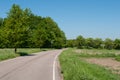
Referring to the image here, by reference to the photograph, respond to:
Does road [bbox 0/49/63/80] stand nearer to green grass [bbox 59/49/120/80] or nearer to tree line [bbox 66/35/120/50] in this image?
green grass [bbox 59/49/120/80]

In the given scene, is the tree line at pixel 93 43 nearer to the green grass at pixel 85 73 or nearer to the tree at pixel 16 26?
the tree at pixel 16 26

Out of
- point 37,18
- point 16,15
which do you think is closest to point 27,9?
point 16,15

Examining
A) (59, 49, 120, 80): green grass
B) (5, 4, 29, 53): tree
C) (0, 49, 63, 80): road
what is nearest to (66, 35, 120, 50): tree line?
(5, 4, 29, 53): tree

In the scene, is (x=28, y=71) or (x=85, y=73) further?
(x=28, y=71)

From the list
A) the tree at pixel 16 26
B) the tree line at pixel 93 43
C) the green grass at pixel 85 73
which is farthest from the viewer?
the tree line at pixel 93 43

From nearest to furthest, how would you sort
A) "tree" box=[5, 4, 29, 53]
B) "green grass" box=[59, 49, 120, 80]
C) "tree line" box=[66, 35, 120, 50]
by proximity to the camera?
"green grass" box=[59, 49, 120, 80]
"tree" box=[5, 4, 29, 53]
"tree line" box=[66, 35, 120, 50]

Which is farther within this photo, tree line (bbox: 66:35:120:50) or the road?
tree line (bbox: 66:35:120:50)

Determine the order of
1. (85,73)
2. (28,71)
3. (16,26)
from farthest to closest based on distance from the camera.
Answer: (16,26) < (28,71) < (85,73)

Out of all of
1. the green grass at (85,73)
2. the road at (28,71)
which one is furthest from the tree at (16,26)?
the green grass at (85,73)

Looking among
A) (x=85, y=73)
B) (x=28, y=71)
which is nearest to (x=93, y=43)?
(x=28, y=71)

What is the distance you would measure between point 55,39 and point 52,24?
7.32m

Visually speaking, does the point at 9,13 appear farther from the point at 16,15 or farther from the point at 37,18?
the point at 37,18

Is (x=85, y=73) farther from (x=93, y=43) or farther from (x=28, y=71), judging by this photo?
(x=93, y=43)

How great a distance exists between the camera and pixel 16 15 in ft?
158
